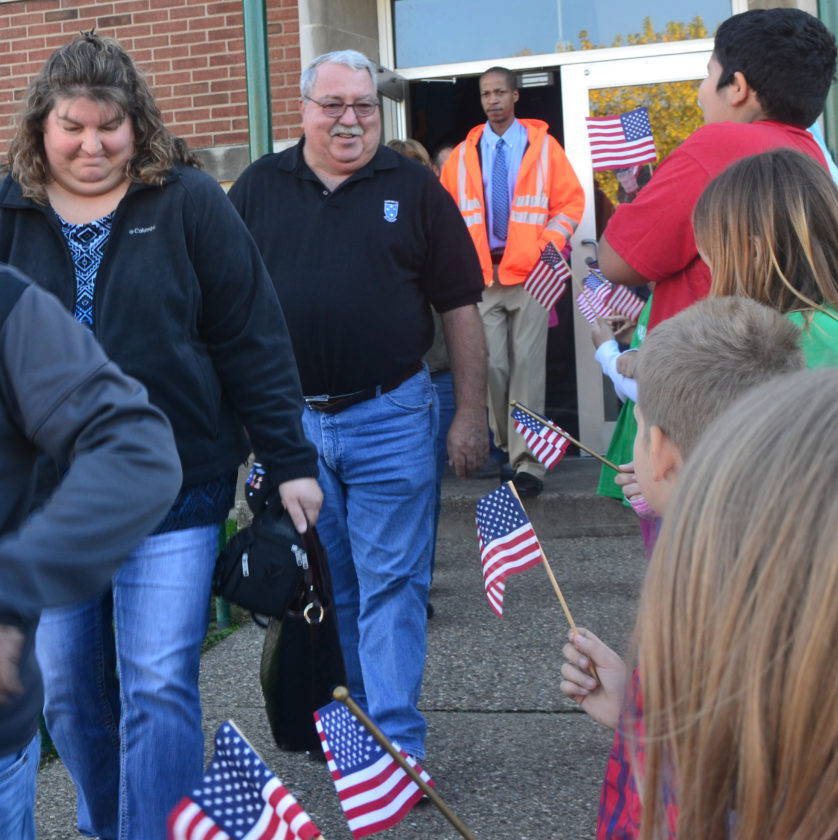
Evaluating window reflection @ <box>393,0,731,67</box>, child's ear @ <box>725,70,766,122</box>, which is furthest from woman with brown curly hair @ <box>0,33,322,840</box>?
window reflection @ <box>393,0,731,67</box>

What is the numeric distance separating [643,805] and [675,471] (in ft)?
3.32

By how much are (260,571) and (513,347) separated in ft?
13.8

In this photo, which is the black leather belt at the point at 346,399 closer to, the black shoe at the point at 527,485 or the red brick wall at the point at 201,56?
the black shoe at the point at 527,485

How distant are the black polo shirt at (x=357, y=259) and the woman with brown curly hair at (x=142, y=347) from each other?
0.70 m

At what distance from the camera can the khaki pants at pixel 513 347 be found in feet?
22.6

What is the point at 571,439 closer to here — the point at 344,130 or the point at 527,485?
the point at 344,130

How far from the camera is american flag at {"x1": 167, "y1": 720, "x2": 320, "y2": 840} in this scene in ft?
4.81

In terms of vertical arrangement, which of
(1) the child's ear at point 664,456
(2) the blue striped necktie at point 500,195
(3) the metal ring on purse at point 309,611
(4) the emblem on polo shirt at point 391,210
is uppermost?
(2) the blue striped necktie at point 500,195

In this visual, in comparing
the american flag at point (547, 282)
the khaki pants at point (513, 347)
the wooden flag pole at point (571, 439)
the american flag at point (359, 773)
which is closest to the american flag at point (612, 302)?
the wooden flag pole at point (571, 439)

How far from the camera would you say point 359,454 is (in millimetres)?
3709

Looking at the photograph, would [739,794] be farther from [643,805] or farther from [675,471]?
[675,471]

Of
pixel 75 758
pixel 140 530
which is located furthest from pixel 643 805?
pixel 75 758

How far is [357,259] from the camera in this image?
3684 millimetres

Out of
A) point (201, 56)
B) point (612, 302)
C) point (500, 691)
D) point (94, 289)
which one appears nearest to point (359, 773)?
point (94, 289)
